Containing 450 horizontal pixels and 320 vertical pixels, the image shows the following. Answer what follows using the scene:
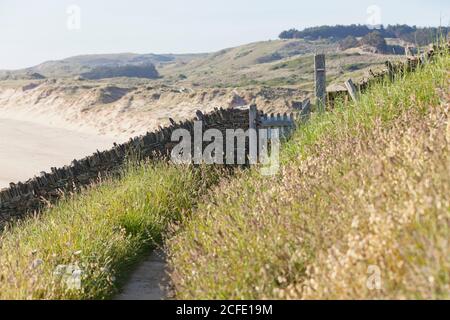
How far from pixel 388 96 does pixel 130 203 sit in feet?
11.4

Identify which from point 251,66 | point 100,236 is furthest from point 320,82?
point 251,66

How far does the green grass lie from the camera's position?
197 inches

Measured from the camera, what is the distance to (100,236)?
6.21 metres

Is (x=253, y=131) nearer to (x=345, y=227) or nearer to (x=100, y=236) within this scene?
(x=100, y=236)

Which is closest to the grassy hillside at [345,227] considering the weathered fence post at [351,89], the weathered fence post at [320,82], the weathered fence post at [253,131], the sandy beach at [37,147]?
the weathered fence post at [351,89]

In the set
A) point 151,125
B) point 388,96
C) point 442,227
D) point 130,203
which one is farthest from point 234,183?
point 151,125

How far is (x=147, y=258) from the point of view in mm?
6746

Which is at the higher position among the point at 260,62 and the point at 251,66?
the point at 260,62

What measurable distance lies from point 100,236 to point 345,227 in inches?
114

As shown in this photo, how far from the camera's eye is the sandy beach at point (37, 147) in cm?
2181

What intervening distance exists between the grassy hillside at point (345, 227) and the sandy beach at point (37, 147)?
48.4ft

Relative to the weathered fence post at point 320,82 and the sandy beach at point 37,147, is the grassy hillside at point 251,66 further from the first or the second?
the weathered fence post at point 320,82

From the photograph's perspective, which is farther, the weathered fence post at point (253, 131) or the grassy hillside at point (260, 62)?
the grassy hillside at point (260, 62)

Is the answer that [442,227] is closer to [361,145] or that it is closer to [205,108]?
[361,145]
